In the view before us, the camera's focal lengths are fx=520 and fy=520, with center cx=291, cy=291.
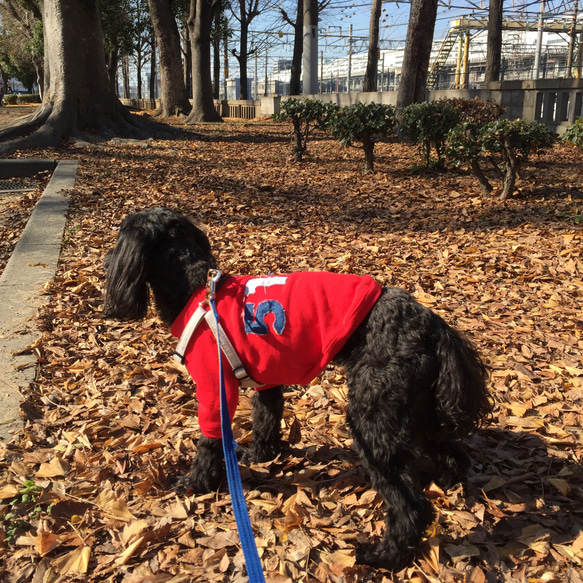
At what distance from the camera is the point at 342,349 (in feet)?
8.23

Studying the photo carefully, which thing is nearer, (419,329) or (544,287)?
(419,329)

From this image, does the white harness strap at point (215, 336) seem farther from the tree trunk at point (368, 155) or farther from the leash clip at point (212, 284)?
the tree trunk at point (368, 155)

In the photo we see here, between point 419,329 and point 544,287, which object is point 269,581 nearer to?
point 419,329

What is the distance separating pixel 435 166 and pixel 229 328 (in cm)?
921

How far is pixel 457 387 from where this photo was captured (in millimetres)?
2363

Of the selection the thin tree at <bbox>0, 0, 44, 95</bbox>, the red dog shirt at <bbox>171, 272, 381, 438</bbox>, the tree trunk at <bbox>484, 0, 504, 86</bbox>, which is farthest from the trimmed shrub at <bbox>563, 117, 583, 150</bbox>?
the thin tree at <bbox>0, 0, 44, 95</bbox>

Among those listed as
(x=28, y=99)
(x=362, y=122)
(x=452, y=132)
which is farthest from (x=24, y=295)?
(x=28, y=99)

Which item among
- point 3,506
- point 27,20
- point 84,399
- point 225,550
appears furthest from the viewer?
point 27,20

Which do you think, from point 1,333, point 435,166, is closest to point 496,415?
point 1,333

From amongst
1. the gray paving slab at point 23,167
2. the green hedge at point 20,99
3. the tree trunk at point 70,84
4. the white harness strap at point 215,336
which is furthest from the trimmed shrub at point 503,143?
the green hedge at point 20,99

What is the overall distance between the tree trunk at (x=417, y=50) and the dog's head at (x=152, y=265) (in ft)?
42.9

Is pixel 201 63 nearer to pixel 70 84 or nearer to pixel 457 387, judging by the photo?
pixel 70 84

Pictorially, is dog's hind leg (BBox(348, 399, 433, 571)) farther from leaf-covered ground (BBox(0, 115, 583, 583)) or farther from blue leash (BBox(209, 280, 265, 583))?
blue leash (BBox(209, 280, 265, 583))

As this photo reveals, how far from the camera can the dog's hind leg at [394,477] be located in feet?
7.77
